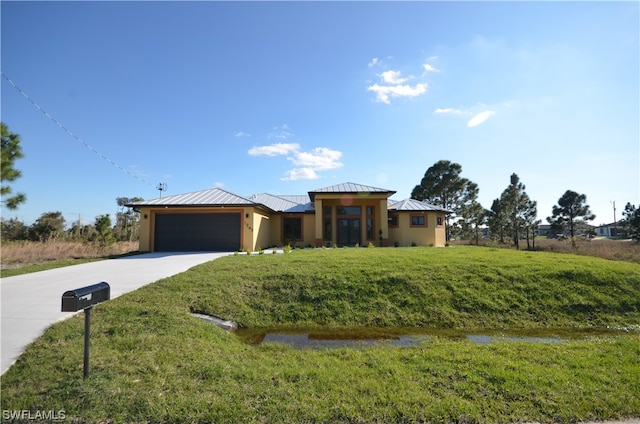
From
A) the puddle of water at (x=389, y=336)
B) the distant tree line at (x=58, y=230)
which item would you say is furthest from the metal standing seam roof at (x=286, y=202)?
the puddle of water at (x=389, y=336)

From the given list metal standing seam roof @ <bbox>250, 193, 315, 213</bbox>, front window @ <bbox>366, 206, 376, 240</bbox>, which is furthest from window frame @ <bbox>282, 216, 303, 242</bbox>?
front window @ <bbox>366, 206, 376, 240</bbox>

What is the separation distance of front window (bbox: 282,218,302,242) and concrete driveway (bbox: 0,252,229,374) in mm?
11428

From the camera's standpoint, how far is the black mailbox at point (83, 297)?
3.03 metres

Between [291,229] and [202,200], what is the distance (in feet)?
23.3

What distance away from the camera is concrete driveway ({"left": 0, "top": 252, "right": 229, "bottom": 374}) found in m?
4.65

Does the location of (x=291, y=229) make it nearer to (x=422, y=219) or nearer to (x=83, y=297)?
(x=422, y=219)

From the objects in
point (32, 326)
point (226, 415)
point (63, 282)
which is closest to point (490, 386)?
point (226, 415)

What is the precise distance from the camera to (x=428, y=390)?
3336 mm

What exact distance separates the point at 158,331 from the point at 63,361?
134 cm

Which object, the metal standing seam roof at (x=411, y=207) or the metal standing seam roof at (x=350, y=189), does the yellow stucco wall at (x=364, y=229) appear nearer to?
the metal standing seam roof at (x=411, y=207)

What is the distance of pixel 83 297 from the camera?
10.4 feet

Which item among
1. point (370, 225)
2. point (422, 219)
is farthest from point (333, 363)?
point (422, 219)

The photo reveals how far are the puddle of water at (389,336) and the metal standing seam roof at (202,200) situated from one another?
12.1m

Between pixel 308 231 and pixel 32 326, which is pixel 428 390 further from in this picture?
pixel 308 231
